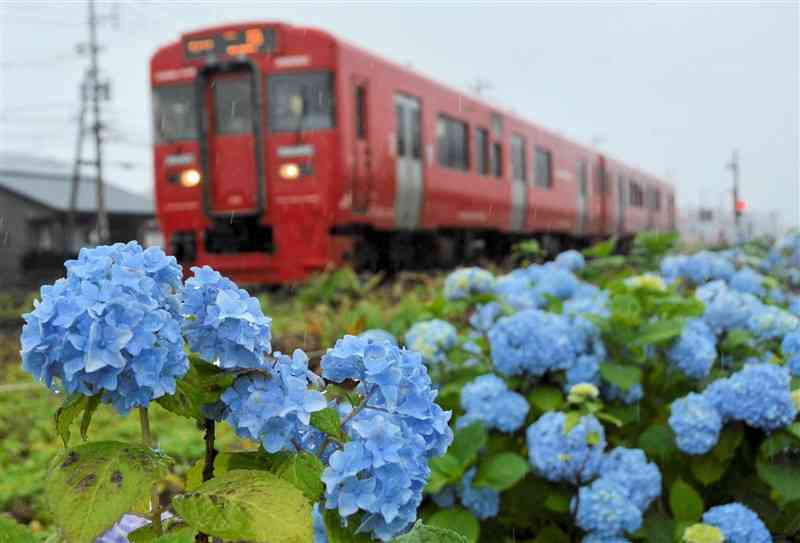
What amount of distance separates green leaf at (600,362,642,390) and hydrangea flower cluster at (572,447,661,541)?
7.9 inches

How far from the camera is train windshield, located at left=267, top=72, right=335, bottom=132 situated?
28.2 ft

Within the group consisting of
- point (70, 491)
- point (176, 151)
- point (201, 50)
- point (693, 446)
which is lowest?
point (693, 446)

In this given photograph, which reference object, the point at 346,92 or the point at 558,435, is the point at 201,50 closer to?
the point at 346,92

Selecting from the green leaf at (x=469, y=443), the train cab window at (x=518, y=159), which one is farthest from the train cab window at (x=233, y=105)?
the green leaf at (x=469, y=443)

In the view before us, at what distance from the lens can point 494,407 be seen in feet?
7.31

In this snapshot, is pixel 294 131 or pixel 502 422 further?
pixel 294 131

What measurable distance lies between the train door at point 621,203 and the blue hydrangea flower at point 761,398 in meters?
18.0

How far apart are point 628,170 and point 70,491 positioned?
68.5ft

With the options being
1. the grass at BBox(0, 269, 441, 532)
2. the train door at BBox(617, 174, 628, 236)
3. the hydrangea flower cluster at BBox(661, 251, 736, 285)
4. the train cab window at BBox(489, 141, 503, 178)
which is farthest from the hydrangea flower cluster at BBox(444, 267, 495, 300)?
the train door at BBox(617, 174, 628, 236)

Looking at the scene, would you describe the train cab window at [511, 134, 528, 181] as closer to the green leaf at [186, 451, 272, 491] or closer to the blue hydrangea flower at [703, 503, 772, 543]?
the blue hydrangea flower at [703, 503, 772, 543]

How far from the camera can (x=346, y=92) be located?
28.2 ft

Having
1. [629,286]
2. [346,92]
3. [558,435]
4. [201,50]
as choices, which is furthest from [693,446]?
[201,50]

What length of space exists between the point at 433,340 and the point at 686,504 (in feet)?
2.71

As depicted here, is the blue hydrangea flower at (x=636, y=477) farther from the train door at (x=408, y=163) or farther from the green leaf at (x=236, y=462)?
the train door at (x=408, y=163)
